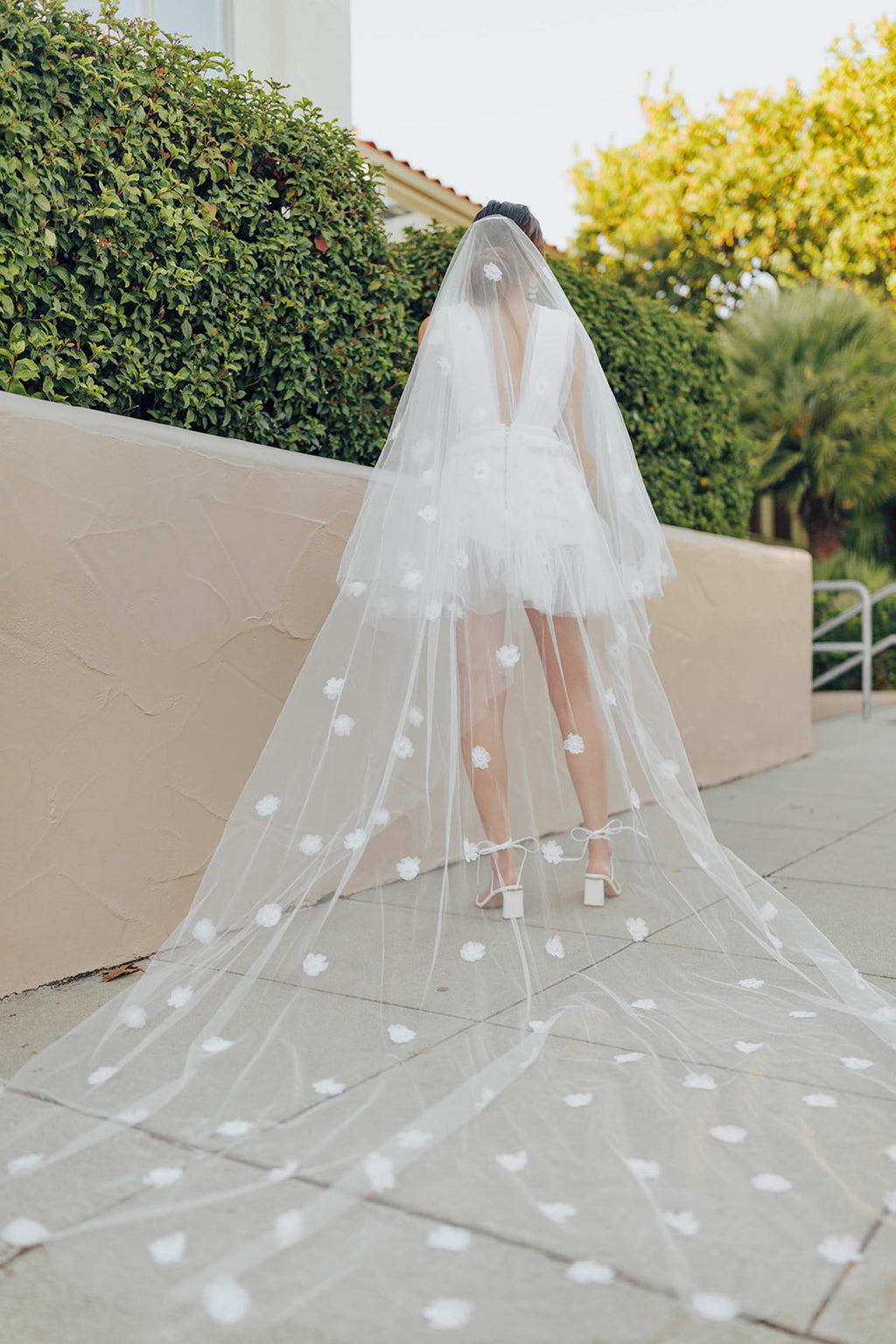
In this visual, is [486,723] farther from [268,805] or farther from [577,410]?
[577,410]

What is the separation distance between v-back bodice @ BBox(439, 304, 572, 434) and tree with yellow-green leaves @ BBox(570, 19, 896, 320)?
1517 cm

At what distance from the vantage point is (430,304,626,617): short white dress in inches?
119

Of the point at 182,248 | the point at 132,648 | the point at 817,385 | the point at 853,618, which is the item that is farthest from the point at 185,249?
the point at 817,385

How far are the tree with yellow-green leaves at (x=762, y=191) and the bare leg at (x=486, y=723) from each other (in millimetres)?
15551

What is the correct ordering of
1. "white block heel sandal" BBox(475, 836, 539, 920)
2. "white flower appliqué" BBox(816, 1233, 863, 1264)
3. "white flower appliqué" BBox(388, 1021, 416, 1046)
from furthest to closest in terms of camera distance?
"white block heel sandal" BBox(475, 836, 539, 920)
"white flower appliqué" BBox(388, 1021, 416, 1046)
"white flower appliqué" BBox(816, 1233, 863, 1264)

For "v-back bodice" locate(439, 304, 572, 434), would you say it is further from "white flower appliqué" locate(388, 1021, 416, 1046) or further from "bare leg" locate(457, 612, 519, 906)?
"white flower appliqué" locate(388, 1021, 416, 1046)

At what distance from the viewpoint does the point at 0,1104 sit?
1.99 meters

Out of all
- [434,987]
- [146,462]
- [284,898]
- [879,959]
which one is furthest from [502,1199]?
[146,462]

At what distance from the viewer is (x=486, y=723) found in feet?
9.85

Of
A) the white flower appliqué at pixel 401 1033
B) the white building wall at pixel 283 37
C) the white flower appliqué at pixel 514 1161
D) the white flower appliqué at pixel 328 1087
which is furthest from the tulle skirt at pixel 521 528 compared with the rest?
the white building wall at pixel 283 37

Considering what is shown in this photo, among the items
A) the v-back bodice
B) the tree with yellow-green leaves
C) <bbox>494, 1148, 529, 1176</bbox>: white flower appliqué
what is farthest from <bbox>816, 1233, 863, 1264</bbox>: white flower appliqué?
the tree with yellow-green leaves

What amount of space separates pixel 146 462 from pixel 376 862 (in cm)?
116

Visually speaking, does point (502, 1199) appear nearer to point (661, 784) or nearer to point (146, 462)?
point (661, 784)

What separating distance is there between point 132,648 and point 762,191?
56.5ft
